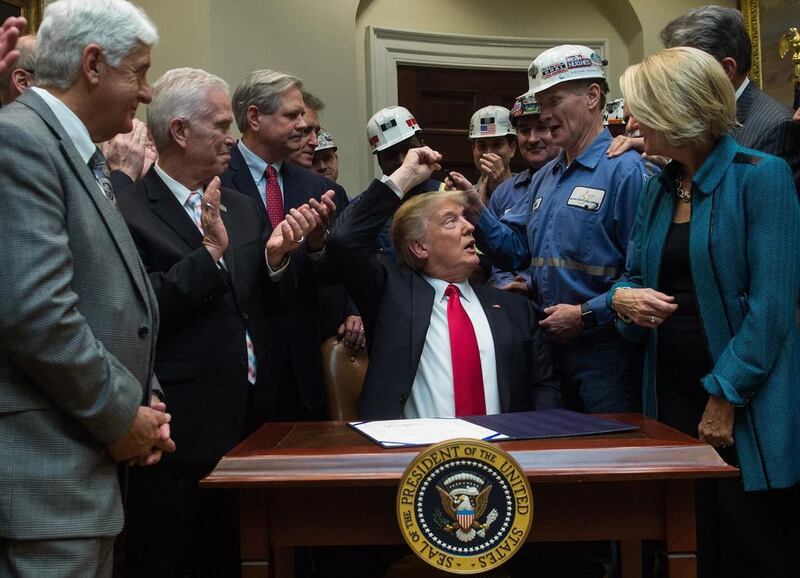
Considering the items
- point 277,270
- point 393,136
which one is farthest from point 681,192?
point 393,136

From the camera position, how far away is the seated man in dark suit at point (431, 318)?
288 cm

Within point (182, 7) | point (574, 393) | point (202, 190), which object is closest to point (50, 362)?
point (202, 190)

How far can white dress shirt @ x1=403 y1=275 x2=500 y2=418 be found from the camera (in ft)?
9.42

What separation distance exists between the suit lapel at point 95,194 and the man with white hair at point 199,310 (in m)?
0.60

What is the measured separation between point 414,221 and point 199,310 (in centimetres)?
80

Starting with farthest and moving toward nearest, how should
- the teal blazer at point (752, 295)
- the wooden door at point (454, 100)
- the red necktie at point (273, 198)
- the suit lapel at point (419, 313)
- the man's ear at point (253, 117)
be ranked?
1. the wooden door at point (454, 100)
2. the man's ear at point (253, 117)
3. the red necktie at point (273, 198)
4. the suit lapel at point (419, 313)
5. the teal blazer at point (752, 295)

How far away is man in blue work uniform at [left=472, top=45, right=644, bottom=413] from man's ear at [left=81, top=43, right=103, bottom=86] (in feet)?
5.33

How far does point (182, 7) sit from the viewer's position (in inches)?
226

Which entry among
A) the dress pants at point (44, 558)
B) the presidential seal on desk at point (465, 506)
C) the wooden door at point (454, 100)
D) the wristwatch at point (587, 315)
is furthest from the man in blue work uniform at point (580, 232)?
the wooden door at point (454, 100)

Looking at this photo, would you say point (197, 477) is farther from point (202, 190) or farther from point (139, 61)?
point (139, 61)

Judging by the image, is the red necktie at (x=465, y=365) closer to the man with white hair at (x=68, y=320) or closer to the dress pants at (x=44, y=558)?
the man with white hair at (x=68, y=320)

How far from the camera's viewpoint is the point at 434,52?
23.7ft

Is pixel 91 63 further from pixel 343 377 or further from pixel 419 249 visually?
pixel 343 377

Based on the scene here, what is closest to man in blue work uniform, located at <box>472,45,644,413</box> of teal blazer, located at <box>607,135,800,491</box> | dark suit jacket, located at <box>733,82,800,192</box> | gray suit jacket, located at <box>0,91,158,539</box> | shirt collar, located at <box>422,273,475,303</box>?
shirt collar, located at <box>422,273,475,303</box>
